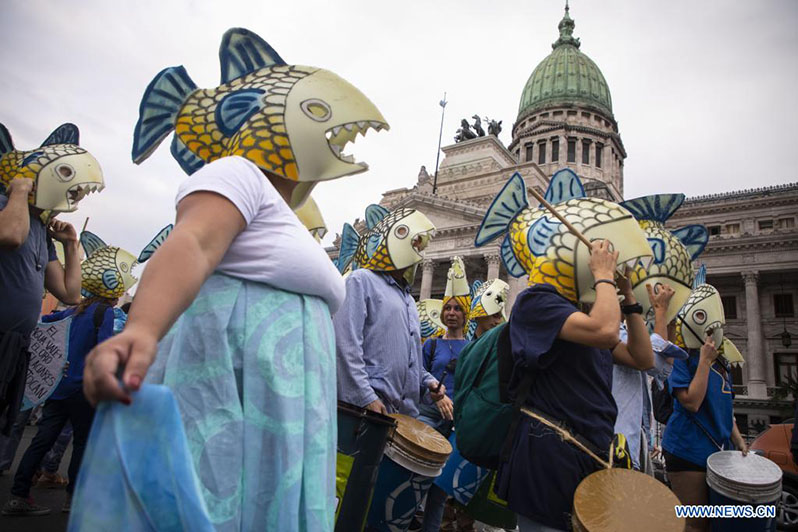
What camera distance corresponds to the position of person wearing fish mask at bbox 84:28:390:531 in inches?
44.2

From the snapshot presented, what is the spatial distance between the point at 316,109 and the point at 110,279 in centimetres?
482

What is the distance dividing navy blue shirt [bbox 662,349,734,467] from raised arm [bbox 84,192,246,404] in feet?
13.8

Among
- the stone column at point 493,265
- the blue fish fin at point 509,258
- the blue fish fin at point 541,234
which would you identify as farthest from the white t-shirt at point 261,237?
the stone column at point 493,265

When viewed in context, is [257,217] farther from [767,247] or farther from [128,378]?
[767,247]

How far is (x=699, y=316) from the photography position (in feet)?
15.7

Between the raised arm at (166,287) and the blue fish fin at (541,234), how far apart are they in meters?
1.78

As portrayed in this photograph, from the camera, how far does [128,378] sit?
2.85 feet

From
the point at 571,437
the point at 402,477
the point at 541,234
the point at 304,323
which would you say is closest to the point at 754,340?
the point at 541,234

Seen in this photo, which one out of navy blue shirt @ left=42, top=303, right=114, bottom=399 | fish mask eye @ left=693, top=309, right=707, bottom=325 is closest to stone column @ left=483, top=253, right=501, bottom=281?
fish mask eye @ left=693, top=309, right=707, bottom=325

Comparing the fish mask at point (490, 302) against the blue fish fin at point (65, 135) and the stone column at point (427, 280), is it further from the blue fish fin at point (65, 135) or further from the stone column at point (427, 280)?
the stone column at point (427, 280)

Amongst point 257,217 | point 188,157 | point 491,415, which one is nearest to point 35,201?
point 188,157

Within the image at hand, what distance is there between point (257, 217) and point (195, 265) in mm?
298

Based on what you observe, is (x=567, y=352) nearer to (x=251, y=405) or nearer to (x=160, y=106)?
(x=251, y=405)

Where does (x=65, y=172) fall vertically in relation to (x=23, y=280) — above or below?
above
